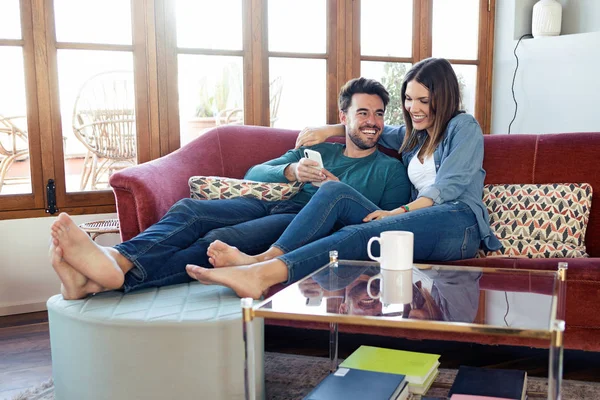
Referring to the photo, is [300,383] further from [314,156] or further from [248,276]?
[314,156]

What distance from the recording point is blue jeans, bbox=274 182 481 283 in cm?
193

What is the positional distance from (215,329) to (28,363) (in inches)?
39.2

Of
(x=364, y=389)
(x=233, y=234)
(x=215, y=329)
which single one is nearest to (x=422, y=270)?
(x=364, y=389)

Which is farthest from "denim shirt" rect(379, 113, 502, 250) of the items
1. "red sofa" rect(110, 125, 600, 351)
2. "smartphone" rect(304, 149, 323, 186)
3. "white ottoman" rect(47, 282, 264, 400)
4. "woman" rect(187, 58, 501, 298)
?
"white ottoman" rect(47, 282, 264, 400)

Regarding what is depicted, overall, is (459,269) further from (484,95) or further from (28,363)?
(484,95)

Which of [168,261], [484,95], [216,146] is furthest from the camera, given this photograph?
[484,95]

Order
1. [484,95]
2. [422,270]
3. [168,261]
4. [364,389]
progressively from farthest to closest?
[484,95] → [168,261] → [422,270] → [364,389]

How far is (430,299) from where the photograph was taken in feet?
4.58

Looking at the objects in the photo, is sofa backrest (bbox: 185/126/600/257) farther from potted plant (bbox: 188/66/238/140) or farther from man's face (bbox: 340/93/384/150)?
potted plant (bbox: 188/66/238/140)

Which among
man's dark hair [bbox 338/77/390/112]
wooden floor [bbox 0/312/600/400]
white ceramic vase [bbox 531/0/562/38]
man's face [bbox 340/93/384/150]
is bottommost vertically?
wooden floor [bbox 0/312/600/400]

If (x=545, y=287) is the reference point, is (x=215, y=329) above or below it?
below

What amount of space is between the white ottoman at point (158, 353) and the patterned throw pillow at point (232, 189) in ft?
2.70

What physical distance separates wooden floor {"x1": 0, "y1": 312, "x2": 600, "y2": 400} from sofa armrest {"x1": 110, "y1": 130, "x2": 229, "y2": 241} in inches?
21.7

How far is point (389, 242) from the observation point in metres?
1.59
